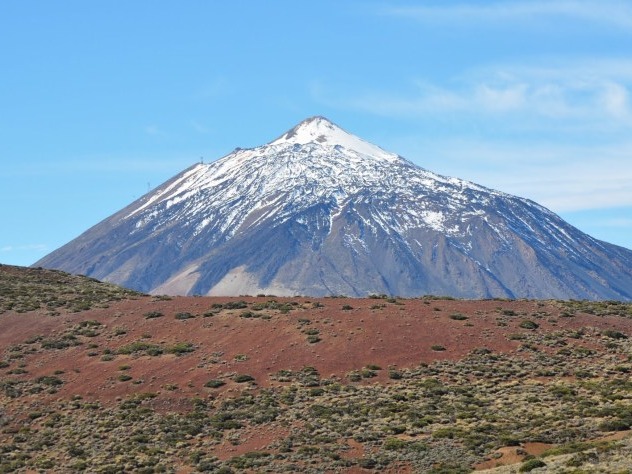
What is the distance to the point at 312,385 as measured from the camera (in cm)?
6906

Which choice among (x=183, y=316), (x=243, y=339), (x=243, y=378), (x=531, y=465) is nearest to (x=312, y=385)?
(x=243, y=378)

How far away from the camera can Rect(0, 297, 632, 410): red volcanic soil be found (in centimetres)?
7256

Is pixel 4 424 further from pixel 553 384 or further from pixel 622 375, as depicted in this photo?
pixel 622 375

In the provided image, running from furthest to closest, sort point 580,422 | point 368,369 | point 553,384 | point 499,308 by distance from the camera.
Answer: point 499,308, point 368,369, point 553,384, point 580,422

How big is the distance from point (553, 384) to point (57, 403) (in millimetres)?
31570

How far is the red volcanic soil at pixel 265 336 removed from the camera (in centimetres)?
7256

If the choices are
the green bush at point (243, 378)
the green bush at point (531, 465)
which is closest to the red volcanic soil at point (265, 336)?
the green bush at point (243, 378)

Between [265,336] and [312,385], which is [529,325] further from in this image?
[265,336]

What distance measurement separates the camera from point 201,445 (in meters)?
60.8

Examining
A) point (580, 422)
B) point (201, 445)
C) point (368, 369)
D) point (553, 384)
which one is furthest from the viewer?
point (368, 369)

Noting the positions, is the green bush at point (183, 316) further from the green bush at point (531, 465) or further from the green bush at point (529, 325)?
the green bush at point (531, 465)

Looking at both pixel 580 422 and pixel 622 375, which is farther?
pixel 622 375

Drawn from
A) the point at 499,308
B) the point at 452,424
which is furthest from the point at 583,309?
the point at 452,424

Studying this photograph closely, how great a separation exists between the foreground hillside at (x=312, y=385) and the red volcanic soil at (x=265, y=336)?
0.61 ft
